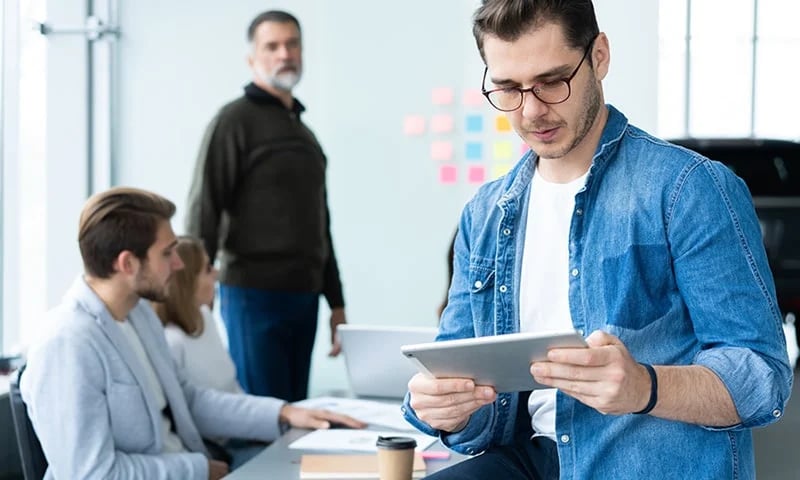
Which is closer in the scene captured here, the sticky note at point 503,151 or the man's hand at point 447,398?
the man's hand at point 447,398

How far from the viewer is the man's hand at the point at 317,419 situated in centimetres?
262

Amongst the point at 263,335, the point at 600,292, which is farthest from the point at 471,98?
the point at 600,292

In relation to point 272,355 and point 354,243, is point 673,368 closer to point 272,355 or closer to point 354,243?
point 272,355

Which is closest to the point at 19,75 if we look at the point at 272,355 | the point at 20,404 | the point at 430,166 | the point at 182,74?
the point at 182,74

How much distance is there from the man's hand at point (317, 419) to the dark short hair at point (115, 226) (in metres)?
0.59

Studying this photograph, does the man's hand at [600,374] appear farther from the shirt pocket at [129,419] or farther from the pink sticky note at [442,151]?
the pink sticky note at [442,151]

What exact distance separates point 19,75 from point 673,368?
364 centimetres

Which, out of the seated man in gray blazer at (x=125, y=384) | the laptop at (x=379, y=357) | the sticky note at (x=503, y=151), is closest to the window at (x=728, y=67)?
the sticky note at (x=503, y=151)

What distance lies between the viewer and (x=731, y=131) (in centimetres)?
696

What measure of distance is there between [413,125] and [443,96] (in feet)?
0.68

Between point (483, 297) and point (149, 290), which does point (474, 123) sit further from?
point (483, 297)

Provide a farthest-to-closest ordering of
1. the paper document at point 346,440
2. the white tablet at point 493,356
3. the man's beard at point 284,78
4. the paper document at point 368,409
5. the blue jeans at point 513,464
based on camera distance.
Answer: the man's beard at point 284,78 → the paper document at point 368,409 → the paper document at point 346,440 → the blue jeans at point 513,464 → the white tablet at point 493,356

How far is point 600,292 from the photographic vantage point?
1.73m

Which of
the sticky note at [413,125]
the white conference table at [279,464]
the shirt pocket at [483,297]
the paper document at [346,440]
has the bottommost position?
the white conference table at [279,464]
